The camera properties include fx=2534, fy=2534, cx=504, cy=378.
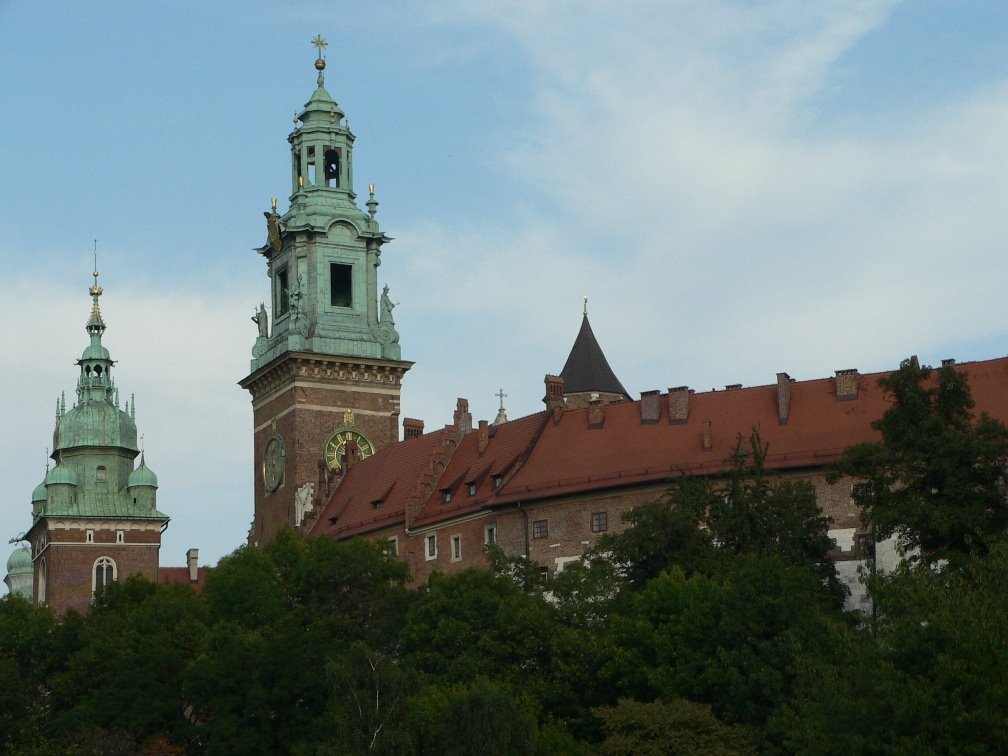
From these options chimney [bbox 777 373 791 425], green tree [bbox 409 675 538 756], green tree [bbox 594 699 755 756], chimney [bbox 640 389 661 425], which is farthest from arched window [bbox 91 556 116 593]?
green tree [bbox 409 675 538 756]

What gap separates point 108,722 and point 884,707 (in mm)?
31233

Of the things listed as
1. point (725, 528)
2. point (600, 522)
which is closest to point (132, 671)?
point (600, 522)

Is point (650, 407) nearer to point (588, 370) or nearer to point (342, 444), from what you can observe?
point (342, 444)

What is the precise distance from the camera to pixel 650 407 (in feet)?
309

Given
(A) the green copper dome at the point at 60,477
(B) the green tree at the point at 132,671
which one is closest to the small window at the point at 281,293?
(A) the green copper dome at the point at 60,477

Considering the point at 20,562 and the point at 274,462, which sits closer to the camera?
the point at 274,462

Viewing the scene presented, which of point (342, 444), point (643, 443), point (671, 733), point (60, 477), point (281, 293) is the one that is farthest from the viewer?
point (60, 477)

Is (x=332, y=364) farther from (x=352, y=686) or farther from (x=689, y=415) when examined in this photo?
(x=352, y=686)

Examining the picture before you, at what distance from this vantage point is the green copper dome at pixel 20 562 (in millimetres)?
176375

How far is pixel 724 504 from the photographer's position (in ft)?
272

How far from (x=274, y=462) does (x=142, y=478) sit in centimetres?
1982

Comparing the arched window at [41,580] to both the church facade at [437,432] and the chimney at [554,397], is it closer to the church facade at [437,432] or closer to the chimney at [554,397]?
the church facade at [437,432]

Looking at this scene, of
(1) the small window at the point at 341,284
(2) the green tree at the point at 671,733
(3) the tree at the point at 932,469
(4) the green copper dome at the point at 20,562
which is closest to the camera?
(2) the green tree at the point at 671,733

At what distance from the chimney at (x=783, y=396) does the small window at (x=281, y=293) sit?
30138 millimetres
